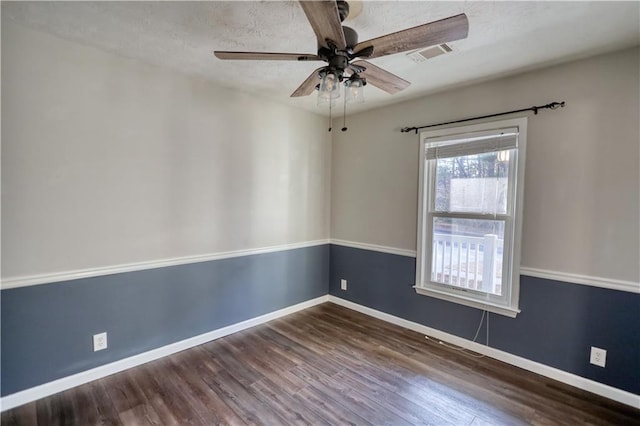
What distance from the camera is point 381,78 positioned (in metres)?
1.94

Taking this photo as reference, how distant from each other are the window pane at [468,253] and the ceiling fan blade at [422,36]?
1.82 m

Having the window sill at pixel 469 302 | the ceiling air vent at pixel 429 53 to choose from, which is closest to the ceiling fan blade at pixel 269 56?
the ceiling air vent at pixel 429 53

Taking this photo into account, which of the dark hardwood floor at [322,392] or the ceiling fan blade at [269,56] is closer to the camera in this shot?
the ceiling fan blade at [269,56]

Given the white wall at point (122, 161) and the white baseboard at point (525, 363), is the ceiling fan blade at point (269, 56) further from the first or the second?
the white baseboard at point (525, 363)

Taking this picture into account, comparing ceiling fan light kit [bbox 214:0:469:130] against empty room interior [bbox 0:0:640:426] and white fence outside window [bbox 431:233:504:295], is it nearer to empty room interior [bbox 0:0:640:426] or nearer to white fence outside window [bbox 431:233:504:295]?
empty room interior [bbox 0:0:640:426]

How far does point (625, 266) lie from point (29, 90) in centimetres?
429

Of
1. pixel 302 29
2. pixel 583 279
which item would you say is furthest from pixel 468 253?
pixel 302 29

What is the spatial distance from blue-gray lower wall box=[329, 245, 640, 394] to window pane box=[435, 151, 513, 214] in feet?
2.26

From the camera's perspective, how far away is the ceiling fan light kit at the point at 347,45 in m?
1.31

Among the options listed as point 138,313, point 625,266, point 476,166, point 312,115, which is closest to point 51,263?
point 138,313

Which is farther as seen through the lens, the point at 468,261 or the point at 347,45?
the point at 468,261

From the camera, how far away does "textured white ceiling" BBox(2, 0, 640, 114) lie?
1719 mm

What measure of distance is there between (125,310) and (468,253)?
3.08 m

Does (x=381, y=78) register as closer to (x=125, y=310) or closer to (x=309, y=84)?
(x=309, y=84)
